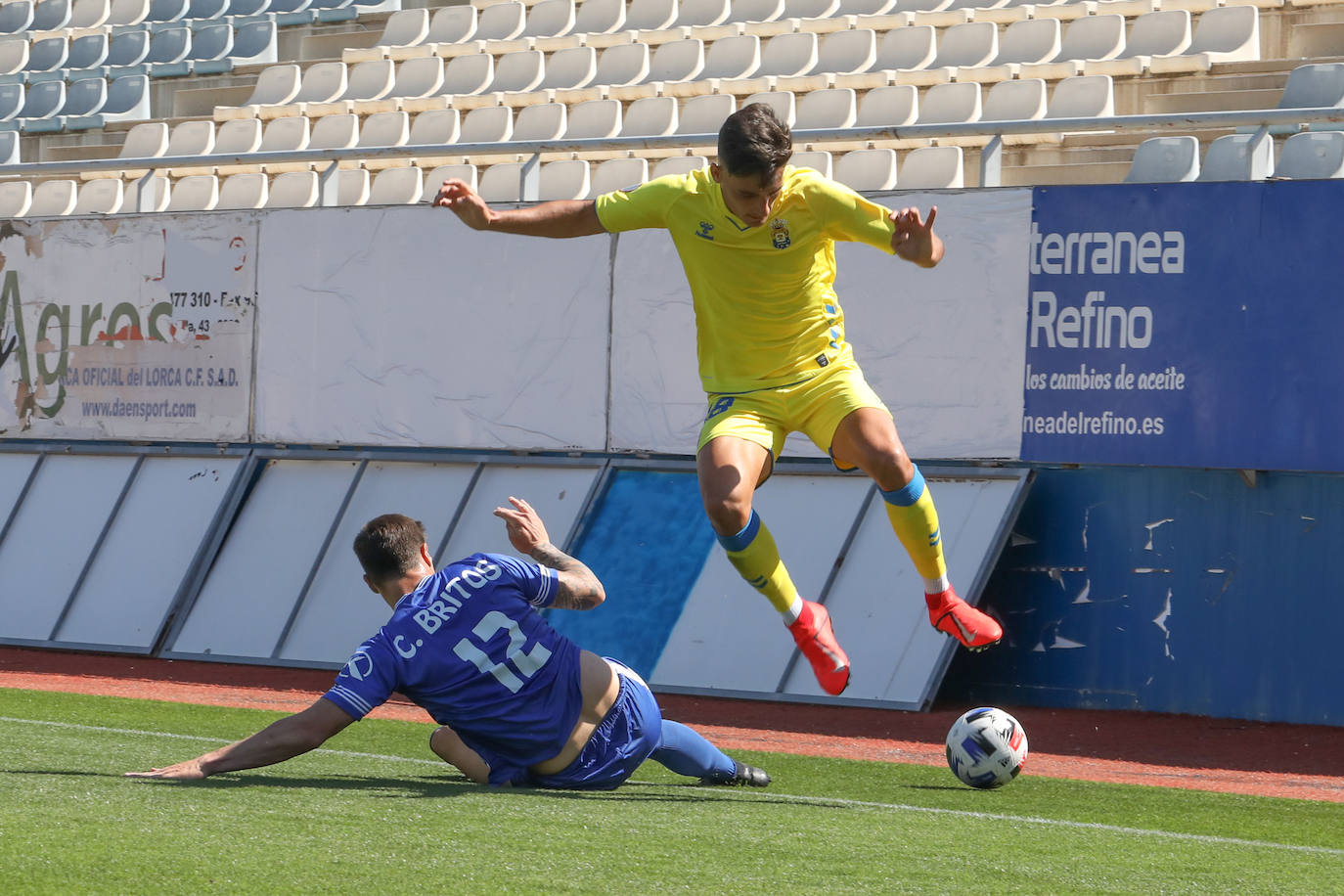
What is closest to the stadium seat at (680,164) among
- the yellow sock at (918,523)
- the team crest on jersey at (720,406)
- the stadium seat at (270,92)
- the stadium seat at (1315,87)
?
the stadium seat at (1315,87)

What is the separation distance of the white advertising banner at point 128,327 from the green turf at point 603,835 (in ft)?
22.5

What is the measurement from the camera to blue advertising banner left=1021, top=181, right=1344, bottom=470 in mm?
10766

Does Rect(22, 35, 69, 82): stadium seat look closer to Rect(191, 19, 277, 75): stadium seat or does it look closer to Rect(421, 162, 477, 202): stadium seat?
Rect(191, 19, 277, 75): stadium seat

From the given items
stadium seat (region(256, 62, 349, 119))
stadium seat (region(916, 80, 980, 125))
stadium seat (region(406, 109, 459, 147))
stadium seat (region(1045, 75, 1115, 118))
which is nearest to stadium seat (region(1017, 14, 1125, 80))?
stadium seat (region(1045, 75, 1115, 118))

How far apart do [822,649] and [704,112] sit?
9489 millimetres

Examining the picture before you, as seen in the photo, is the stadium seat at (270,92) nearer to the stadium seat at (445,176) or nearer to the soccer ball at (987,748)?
the stadium seat at (445,176)

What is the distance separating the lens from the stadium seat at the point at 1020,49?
15.1 m

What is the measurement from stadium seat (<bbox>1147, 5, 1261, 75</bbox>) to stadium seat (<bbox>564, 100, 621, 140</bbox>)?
490 centimetres

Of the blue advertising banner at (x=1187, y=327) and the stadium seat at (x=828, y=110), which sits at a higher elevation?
the stadium seat at (x=828, y=110)

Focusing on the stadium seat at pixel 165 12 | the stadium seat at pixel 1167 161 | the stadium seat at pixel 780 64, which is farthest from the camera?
the stadium seat at pixel 165 12

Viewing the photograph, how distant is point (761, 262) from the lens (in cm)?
725

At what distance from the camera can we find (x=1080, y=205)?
11.5 metres

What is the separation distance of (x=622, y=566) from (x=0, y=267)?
6617 millimetres

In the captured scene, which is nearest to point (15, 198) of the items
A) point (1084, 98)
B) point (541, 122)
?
point (541, 122)
